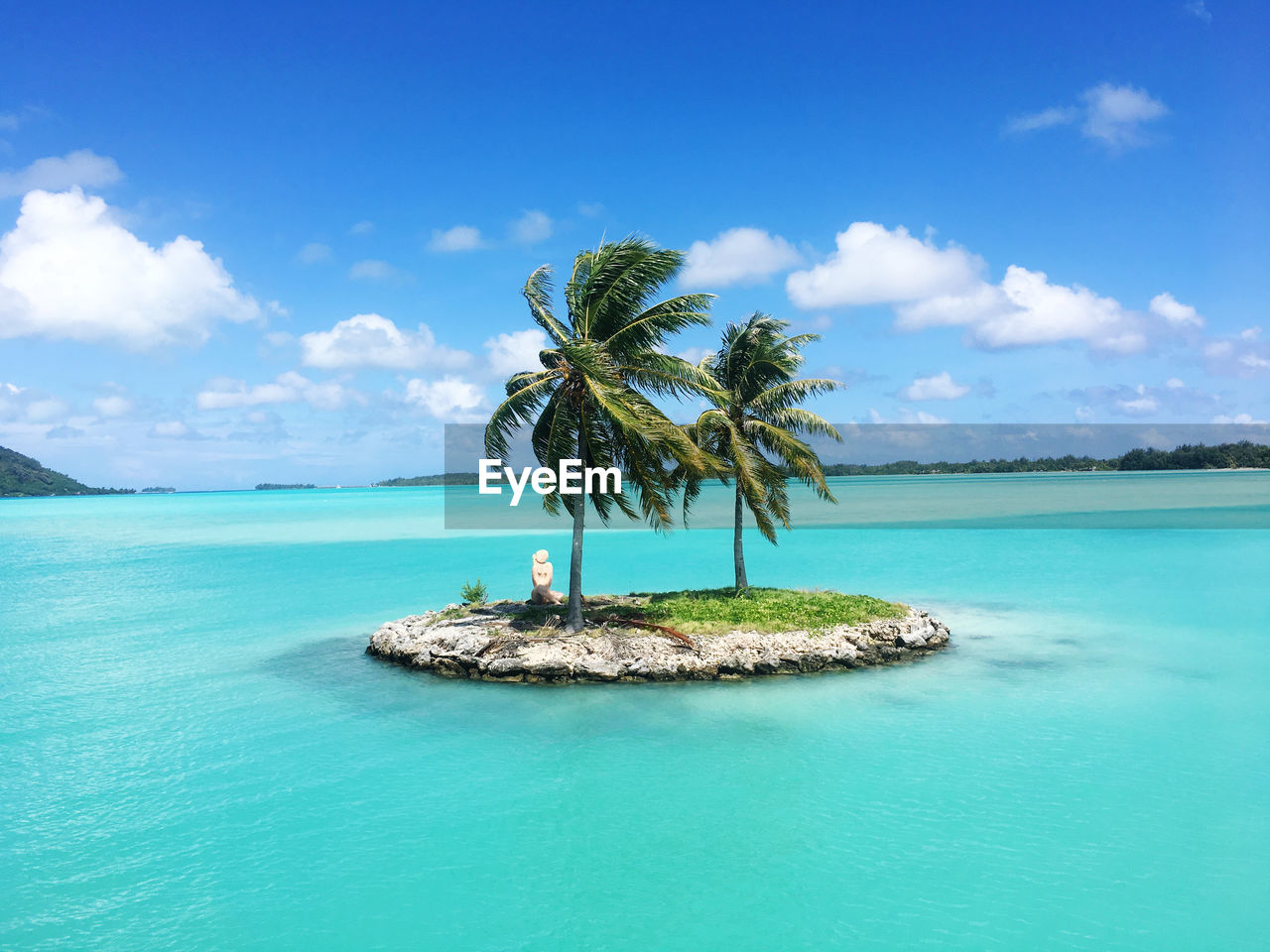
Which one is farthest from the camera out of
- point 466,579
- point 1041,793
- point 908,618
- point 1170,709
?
point 466,579

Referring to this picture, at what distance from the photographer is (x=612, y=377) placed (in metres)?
18.5

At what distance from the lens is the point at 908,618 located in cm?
2111

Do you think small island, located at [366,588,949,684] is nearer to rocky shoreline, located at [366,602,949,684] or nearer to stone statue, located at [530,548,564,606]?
rocky shoreline, located at [366,602,949,684]

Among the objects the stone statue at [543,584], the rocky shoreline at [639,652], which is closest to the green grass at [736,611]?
the stone statue at [543,584]

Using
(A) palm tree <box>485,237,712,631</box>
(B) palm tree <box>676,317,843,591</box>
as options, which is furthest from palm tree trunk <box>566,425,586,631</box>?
(B) palm tree <box>676,317,843,591</box>

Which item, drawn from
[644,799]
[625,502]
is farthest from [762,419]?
[644,799]

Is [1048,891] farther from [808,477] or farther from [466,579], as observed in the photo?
[466,579]

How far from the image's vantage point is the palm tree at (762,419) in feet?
71.8

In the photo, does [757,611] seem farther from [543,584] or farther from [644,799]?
[644,799]

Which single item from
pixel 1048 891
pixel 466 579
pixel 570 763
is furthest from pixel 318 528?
pixel 1048 891

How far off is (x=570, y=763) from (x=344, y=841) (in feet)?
12.7

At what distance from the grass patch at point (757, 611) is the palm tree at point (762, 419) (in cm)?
157

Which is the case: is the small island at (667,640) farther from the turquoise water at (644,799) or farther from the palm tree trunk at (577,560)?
the turquoise water at (644,799)

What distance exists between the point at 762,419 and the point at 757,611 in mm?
5805
